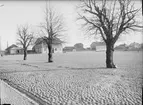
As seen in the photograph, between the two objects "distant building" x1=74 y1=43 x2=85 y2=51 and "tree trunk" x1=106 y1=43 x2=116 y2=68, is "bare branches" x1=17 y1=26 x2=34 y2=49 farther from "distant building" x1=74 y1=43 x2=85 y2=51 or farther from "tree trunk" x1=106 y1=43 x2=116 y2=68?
"distant building" x1=74 y1=43 x2=85 y2=51

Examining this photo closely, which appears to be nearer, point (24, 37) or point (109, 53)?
point (109, 53)

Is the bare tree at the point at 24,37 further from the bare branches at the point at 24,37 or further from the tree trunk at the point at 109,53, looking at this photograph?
the tree trunk at the point at 109,53

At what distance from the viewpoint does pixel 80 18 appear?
12.8m

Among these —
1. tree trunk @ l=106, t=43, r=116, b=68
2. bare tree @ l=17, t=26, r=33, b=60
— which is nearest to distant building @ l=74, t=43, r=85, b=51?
bare tree @ l=17, t=26, r=33, b=60

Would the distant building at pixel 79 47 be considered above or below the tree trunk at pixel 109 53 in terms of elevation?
above

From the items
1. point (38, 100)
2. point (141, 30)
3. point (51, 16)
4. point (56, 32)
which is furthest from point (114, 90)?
point (51, 16)

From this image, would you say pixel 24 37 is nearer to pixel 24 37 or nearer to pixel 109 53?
pixel 24 37

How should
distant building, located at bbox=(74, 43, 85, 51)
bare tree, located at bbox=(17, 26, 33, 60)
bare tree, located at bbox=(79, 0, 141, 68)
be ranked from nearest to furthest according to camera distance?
bare tree, located at bbox=(79, 0, 141, 68) < bare tree, located at bbox=(17, 26, 33, 60) < distant building, located at bbox=(74, 43, 85, 51)

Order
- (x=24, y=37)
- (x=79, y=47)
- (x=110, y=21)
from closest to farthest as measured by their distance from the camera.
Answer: (x=110, y=21) < (x=24, y=37) < (x=79, y=47)

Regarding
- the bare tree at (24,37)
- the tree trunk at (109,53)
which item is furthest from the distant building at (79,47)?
the tree trunk at (109,53)

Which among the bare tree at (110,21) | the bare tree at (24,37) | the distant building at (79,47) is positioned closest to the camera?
the bare tree at (110,21)

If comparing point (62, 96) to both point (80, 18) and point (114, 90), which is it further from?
point (80, 18)

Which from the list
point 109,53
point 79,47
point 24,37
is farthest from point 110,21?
point 79,47

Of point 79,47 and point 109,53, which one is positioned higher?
point 79,47
